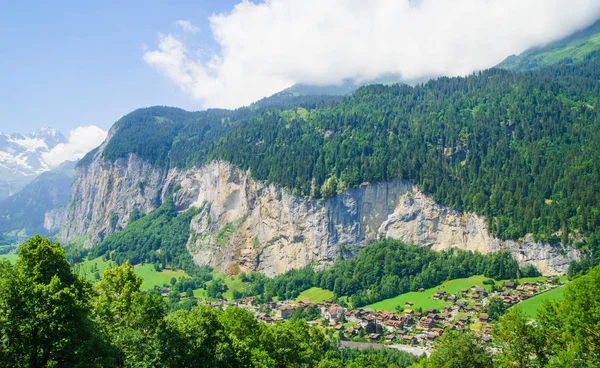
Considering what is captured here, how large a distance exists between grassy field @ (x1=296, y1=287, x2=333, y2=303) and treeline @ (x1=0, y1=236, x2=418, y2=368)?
94.0m

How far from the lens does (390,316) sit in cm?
11231

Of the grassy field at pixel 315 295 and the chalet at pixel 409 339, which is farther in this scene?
the grassy field at pixel 315 295

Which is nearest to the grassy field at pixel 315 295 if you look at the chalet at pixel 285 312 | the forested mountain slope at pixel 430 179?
the chalet at pixel 285 312

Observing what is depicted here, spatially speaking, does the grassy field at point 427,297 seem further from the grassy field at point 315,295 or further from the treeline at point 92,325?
the treeline at point 92,325

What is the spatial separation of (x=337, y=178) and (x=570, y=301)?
445 ft

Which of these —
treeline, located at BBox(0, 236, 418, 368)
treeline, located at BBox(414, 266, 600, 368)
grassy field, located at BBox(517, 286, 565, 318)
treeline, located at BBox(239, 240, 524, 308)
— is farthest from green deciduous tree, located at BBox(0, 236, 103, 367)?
treeline, located at BBox(239, 240, 524, 308)

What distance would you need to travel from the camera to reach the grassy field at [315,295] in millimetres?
137125

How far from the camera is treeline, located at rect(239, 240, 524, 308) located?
5143 inches

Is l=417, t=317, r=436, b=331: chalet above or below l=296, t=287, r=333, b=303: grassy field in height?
below

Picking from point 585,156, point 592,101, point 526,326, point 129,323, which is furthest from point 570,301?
point 592,101

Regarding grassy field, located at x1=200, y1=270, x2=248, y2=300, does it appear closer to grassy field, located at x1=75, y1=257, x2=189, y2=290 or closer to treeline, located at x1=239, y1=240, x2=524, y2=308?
treeline, located at x1=239, y1=240, x2=524, y2=308

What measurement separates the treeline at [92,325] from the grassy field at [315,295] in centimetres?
9402

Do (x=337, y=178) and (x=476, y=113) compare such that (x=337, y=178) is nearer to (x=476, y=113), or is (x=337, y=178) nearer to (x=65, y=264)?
(x=476, y=113)

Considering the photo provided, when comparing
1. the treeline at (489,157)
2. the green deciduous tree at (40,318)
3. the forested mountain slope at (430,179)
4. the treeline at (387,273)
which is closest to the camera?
the green deciduous tree at (40,318)
